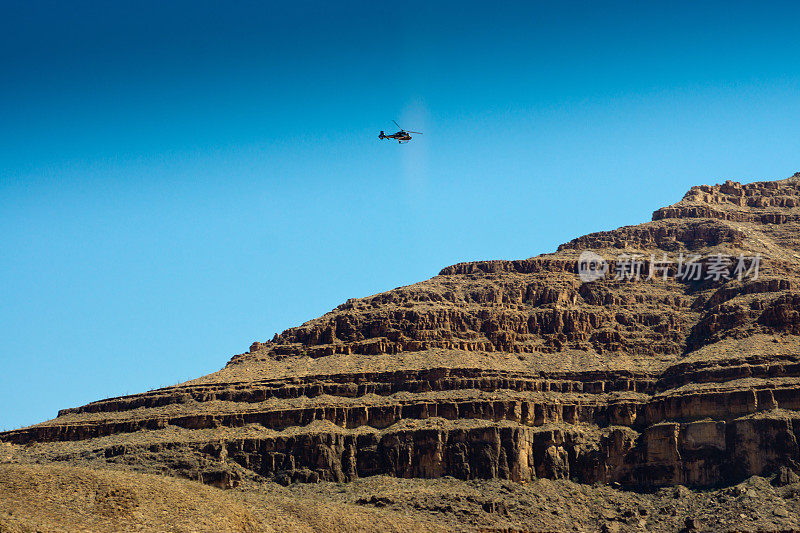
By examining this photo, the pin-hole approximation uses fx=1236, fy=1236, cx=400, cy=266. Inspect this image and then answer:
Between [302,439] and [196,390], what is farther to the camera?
[196,390]

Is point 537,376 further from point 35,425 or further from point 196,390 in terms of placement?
point 35,425

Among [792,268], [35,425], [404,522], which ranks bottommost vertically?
[404,522]

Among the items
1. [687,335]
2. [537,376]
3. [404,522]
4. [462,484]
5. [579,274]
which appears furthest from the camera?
[579,274]

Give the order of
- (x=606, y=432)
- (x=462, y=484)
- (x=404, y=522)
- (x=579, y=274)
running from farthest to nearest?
(x=579, y=274) → (x=606, y=432) → (x=462, y=484) → (x=404, y=522)

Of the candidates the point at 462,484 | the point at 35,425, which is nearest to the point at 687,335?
the point at 462,484

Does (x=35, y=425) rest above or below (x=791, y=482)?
above

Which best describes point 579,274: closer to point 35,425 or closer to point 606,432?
point 606,432
